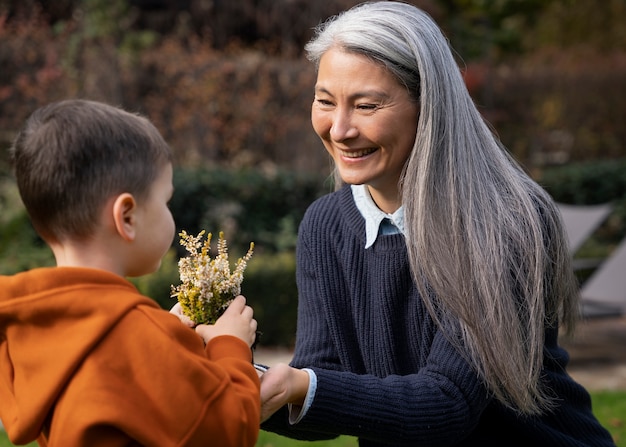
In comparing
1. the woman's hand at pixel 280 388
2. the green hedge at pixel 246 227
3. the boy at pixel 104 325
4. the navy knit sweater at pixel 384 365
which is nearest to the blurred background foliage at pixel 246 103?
the green hedge at pixel 246 227

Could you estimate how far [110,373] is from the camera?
1.69 meters

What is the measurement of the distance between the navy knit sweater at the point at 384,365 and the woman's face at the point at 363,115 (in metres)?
0.23

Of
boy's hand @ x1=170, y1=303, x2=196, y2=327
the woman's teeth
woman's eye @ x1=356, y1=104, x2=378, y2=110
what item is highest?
woman's eye @ x1=356, y1=104, x2=378, y2=110

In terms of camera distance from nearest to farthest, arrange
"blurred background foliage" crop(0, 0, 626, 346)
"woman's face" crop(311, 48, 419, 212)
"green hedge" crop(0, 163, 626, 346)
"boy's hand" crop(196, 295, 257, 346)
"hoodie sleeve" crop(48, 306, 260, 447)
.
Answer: "hoodie sleeve" crop(48, 306, 260, 447), "boy's hand" crop(196, 295, 257, 346), "woman's face" crop(311, 48, 419, 212), "green hedge" crop(0, 163, 626, 346), "blurred background foliage" crop(0, 0, 626, 346)


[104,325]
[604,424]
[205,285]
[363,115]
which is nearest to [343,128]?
[363,115]

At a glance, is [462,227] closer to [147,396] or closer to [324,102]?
[324,102]

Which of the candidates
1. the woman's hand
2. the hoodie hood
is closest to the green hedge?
the woman's hand

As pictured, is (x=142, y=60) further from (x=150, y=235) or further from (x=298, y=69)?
(x=150, y=235)

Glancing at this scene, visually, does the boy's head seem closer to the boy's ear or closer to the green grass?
the boy's ear

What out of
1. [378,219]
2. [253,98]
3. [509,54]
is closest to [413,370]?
[378,219]

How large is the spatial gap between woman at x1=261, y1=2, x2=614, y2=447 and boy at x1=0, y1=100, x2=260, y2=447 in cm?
33

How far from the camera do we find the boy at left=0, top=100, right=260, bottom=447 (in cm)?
169

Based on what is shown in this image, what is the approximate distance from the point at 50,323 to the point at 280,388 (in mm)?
517

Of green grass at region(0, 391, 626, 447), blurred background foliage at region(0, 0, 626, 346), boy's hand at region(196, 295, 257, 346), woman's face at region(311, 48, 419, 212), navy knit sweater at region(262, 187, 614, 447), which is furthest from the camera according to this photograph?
blurred background foliage at region(0, 0, 626, 346)
